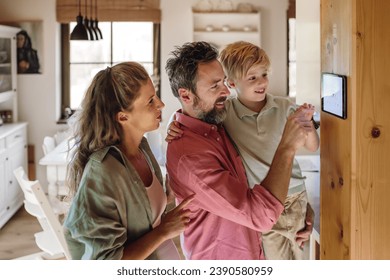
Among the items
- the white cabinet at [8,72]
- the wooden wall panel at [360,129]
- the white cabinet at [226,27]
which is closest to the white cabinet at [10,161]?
the white cabinet at [8,72]

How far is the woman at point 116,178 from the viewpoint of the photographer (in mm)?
819

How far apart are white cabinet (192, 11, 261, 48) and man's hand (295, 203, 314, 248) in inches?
58.2

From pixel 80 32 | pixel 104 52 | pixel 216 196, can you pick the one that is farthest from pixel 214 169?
pixel 104 52

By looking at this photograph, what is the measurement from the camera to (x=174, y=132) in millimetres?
992

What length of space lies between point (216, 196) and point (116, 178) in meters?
0.18

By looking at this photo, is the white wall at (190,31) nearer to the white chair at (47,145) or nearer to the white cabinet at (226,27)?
the white cabinet at (226,27)

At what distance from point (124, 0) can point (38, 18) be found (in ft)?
1.48

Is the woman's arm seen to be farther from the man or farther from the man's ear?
the man's ear

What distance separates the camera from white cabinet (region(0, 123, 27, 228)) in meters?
2.72

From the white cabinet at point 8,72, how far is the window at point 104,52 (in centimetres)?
27

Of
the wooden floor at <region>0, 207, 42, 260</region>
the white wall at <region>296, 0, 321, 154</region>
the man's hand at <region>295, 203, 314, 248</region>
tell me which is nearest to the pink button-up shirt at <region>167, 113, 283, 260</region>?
the man's hand at <region>295, 203, 314, 248</region>
